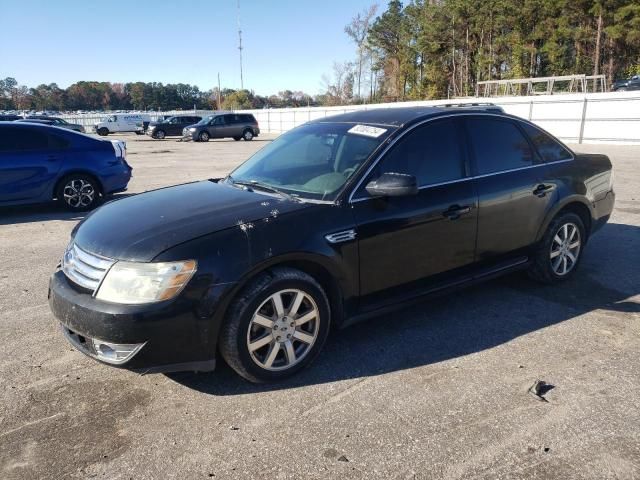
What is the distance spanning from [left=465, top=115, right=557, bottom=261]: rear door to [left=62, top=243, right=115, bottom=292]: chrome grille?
278cm

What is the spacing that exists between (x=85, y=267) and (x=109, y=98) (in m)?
131

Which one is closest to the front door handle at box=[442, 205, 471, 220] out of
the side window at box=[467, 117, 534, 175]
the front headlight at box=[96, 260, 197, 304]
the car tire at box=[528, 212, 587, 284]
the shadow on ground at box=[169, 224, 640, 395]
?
the side window at box=[467, 117, 534, 175]

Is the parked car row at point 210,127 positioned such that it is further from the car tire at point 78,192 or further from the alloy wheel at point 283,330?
the alloy wheel at point 283,330

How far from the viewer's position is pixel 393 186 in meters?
3.40

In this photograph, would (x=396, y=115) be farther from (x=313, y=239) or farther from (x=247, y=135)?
(x=247, y=135)

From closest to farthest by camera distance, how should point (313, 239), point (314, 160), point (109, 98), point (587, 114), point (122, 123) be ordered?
point (313, 239) < point (314, 160) < point (587, 114) < point (122, 123) < point (109, 98)

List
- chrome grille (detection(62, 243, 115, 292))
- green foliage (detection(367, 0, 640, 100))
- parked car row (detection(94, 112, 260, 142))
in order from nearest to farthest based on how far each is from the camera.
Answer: chrome grille (detection(62, 243, 115, 292)) < parked car row (detection(94, 112, 260, 142)) < green foliage (detection(367, 0, 640, 100))

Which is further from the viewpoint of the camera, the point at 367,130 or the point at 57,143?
the point at 57,143

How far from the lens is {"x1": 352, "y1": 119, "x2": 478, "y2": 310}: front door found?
3.52 meters

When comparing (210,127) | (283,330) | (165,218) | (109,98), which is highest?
(109,98)

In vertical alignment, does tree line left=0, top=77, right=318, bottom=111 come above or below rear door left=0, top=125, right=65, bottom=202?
above

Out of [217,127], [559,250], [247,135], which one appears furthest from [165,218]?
[247,135]

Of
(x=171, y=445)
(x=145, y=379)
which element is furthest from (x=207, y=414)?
(x=145, y=379)

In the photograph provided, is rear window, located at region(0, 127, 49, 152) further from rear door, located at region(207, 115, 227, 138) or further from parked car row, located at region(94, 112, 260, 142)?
rear door, located at region(207, 115, 227, 138)
